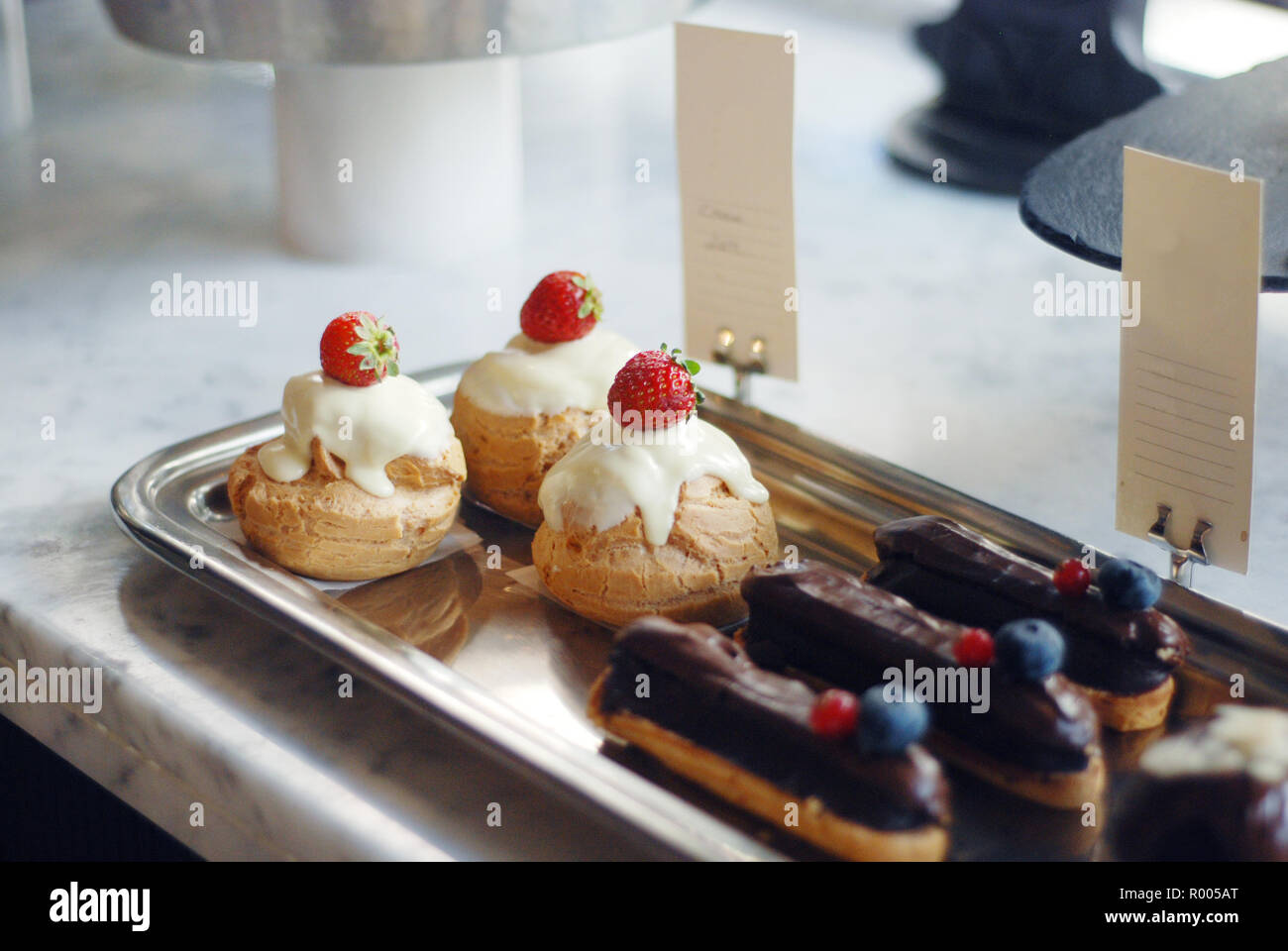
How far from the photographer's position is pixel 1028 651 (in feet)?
3.17

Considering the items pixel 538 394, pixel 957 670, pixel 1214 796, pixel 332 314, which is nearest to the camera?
pixel 1214 796

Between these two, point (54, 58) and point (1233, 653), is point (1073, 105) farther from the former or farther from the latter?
point (54, 58)

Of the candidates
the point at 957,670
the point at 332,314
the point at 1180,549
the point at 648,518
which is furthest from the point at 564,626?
the point at 332,314

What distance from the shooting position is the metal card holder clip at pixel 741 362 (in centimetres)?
149

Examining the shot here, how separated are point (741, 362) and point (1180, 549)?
494 millimetres

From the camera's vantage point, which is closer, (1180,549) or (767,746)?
(767,746)

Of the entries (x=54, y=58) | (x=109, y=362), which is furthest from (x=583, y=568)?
A: (x=54, y=58)

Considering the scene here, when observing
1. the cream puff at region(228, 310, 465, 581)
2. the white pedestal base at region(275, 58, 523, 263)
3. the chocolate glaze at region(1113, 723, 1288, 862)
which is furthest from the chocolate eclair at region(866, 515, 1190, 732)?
the white pedestal base at region(275, 58, 523, 263)

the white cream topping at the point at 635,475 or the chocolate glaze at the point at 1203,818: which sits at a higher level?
the white cream topping at the point at 635,475

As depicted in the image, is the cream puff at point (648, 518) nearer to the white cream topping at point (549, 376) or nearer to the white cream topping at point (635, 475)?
the white cream topping at point (635, 475)

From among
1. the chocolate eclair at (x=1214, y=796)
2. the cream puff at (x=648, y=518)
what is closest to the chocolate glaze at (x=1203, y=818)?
the chocolate eclair at (x=1214, y=796)

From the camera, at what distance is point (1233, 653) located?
1.10 metres

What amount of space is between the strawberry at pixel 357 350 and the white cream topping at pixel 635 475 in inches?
6.8

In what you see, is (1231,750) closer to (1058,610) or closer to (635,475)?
(1058,610)
